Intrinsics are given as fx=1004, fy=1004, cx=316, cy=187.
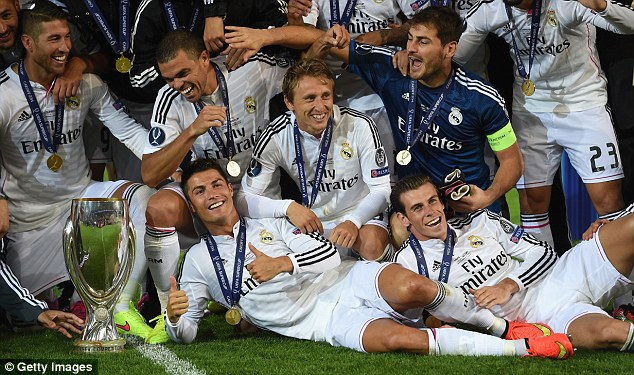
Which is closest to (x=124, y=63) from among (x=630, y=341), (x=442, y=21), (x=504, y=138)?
(x=442, y=21)

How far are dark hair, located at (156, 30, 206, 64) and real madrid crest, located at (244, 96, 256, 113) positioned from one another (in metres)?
0.44

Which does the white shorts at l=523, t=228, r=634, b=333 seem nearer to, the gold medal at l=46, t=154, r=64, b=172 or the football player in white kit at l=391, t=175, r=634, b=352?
the football player in white kit at l=391, t=175, r=634, b=352

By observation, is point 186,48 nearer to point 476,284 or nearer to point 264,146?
point 264,146

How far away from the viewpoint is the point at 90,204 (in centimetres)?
475

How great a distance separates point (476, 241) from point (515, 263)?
9.5 inches

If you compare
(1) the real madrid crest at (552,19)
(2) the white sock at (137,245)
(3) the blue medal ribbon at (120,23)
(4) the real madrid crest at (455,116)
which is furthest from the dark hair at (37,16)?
(1) the real madrid crest at (552,19)

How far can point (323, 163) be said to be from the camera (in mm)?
5773

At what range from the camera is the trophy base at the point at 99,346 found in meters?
4.80

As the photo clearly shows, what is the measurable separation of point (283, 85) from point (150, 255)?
1.23m

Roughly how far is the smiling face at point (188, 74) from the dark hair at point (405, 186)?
1.27 meters

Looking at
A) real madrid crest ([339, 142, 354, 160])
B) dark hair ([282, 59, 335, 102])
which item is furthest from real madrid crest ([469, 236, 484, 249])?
dark hair ([282, 59, 335, 102])

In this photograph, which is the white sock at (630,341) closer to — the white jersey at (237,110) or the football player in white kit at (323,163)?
the football player in white kit at (323,163)

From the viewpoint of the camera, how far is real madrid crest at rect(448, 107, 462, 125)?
586 cm

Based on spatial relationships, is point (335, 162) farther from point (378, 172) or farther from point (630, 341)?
point (630, 341)
